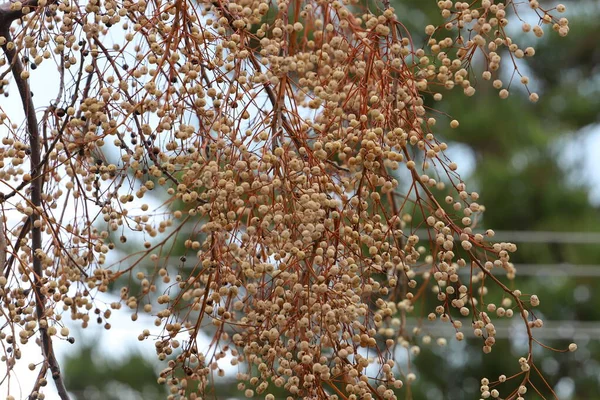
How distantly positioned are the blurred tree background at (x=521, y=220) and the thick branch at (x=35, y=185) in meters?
3.17

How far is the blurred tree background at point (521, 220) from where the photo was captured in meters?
4.61

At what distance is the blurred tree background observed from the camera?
4609 millimetres

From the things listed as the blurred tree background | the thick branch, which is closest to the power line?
the blurred tree background

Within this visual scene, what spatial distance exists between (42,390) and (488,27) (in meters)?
0.67

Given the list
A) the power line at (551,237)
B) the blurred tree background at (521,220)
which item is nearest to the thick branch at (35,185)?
the blurred tree background at (521,220)

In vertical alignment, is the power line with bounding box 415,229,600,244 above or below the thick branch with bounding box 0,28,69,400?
above

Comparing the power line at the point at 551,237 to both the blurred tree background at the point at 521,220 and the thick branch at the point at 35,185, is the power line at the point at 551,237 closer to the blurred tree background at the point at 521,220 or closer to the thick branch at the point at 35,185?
the blurred tree background at the point at 521,220

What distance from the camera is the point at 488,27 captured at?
41.9 inches

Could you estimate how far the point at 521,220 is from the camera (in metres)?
4.98

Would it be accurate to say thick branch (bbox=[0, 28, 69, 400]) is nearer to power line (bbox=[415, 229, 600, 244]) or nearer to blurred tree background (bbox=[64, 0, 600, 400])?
blurred tree background (bbox=[64, 0, 600, 400])

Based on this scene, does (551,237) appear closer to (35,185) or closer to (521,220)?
(521,220)

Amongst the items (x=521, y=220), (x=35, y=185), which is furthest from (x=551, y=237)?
(x=35, y=185)

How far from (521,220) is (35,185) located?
4.09 m

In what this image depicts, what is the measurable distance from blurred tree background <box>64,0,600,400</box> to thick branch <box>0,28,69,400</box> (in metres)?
3.17
